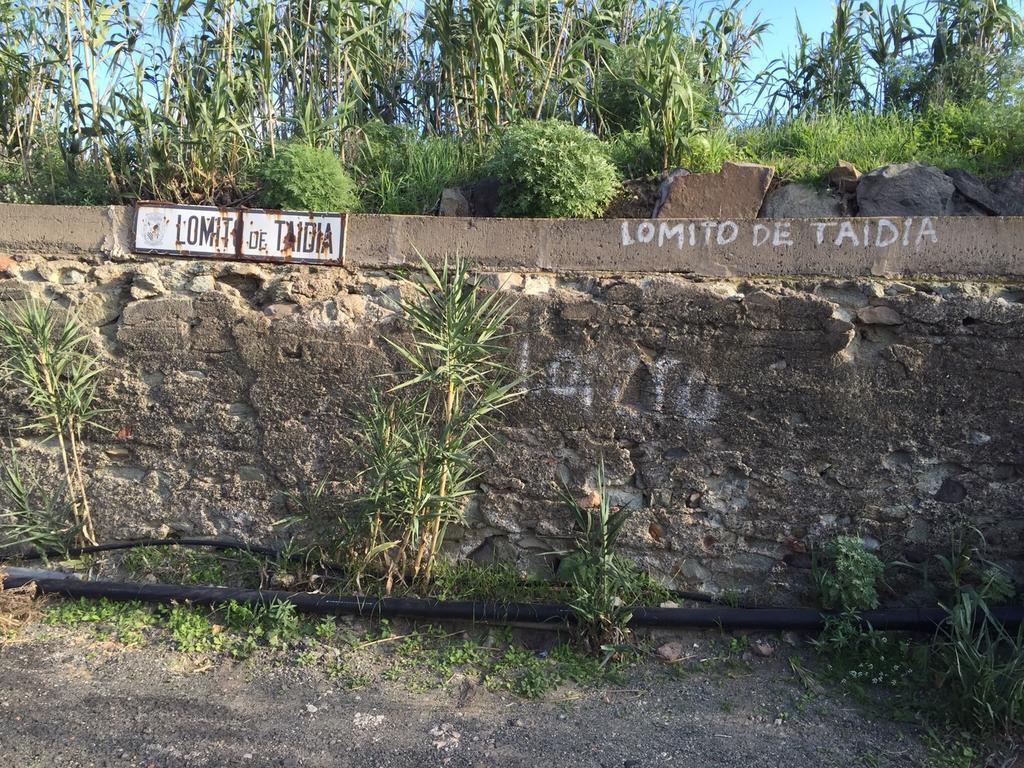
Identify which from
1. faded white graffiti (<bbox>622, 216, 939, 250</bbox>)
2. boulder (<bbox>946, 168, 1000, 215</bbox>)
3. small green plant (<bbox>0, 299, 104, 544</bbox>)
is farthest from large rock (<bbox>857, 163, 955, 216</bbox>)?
small green plant (<bbox>0, 299, 104, 544</bbox>)

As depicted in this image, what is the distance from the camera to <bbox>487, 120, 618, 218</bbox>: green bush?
448 cm

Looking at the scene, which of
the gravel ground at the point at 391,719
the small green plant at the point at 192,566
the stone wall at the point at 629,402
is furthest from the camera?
the small green plant at the point at 192,566

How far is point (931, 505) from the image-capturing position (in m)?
3.92

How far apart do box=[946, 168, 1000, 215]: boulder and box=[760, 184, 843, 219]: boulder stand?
636mm

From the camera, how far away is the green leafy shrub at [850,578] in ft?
12.5

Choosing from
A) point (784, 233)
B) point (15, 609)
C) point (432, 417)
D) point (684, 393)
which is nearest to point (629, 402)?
point (684, 393)

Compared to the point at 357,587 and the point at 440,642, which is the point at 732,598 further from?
the point at 357,587

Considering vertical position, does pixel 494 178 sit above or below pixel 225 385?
above

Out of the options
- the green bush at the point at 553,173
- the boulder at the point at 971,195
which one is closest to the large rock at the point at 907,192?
the boulder at the point at 971,195

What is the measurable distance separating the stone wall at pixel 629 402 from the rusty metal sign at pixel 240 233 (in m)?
0.10

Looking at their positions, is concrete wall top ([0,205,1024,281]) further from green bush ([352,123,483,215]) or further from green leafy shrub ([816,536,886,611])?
green leafy shrub ([816,536,886,611])

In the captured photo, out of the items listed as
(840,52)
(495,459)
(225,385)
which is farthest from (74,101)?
(840,52)

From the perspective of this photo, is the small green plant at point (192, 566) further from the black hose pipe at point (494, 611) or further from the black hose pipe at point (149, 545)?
the black hose pipe at point (494, 611)

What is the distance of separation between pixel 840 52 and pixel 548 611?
4883mm
